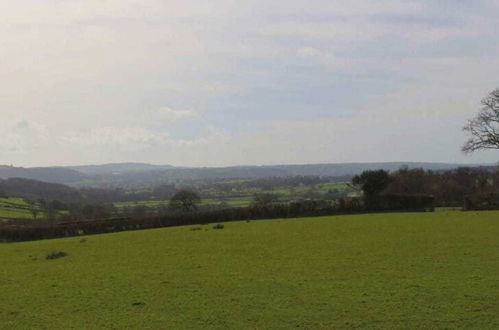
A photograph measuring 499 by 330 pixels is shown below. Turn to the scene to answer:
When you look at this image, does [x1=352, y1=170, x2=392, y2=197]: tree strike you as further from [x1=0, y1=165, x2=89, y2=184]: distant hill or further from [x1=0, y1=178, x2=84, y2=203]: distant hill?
[x1=0, y1=165, x2=89, y2=184]: distant hill

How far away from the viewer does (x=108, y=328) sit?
9203 millimetres

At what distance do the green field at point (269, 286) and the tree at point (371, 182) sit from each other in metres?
23.3

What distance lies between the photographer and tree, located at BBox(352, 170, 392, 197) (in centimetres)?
4494

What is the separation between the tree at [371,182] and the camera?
44938mm

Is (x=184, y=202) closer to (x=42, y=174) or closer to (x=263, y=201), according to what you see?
(x=263, y=201)

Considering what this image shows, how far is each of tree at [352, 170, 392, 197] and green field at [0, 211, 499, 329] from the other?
76.5 feet

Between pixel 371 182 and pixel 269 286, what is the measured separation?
34385 mm

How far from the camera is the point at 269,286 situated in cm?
1219

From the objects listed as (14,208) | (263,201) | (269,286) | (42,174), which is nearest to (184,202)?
(263,201)

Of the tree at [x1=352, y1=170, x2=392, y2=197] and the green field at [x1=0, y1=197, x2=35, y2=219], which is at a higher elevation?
the tree at [x1=352, y1=170, x2=392, y2=197]

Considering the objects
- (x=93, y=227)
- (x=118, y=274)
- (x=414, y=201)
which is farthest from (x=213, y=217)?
(x=118, y=274)

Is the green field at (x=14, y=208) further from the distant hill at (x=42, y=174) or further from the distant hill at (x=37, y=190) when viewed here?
the distant hill at (x=42, y=174)

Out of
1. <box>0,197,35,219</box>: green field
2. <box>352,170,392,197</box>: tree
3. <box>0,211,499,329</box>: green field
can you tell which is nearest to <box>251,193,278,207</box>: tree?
<box>352,170,392,197</box>: tree

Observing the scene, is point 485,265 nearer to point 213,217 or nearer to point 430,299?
point 430,299
